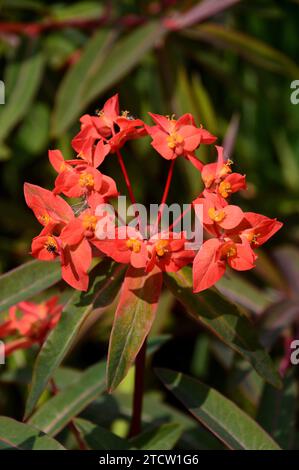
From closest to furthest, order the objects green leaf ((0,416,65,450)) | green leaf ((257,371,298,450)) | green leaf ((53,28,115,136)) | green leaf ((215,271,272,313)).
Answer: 1. green leaf ((0,416,65,450))
2. green leaf ((257,371,298,450))
3. green leaf ((215,271,272,313))
4. green leaf ((53,28,115,136))

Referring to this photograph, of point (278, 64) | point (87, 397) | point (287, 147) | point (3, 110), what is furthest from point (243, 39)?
point (87, 397)

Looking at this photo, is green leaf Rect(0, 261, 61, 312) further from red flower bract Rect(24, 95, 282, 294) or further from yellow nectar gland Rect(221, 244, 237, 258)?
yellow nectar gland Rect(221, 244, 237, 258)

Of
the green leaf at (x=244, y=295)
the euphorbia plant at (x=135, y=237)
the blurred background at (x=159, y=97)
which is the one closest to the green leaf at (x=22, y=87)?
the blurred background at (x=159, y=97)

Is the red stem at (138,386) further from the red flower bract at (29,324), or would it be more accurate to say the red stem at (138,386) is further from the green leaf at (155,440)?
the red flower bract at (29,324)

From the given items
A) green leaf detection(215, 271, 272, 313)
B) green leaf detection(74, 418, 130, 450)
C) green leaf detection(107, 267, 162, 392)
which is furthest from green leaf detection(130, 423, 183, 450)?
green leaf detection(215, 271, 272, 313)

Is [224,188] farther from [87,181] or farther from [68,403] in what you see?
[68,403]

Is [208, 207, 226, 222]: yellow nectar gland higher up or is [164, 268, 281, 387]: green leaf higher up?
[208, 207, 226, 222]: yellow nectar gland

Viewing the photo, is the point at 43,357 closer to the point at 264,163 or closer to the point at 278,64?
the point at 278,64
